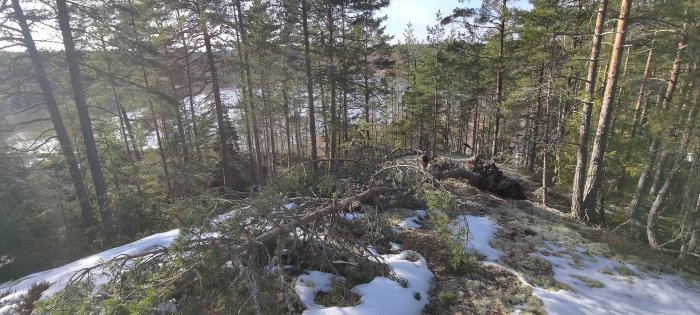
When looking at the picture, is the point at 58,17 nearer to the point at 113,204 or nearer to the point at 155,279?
the point at 113,204

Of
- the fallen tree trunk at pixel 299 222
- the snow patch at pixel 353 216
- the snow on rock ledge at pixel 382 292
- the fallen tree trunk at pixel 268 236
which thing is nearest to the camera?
the fallen tree trunk at pixel 268 236

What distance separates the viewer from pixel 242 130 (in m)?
26.2

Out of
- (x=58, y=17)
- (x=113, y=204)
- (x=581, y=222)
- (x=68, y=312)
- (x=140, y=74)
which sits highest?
(x=58, y=17)

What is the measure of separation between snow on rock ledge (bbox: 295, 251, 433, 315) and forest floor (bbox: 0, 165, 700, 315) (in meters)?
0.02

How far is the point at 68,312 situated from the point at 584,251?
9519 mm

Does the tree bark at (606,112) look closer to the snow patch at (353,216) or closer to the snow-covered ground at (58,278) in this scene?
the snow patch at (353,216)

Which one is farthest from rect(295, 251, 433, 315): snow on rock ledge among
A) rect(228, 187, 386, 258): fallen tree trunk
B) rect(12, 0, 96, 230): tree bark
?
rect(12, 0, 96, 230): tree bark

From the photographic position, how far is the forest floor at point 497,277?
578cm

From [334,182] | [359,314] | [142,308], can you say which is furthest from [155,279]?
[334,182]

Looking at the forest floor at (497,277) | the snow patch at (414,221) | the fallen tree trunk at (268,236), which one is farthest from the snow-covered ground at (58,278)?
the snow patch at (414,221)

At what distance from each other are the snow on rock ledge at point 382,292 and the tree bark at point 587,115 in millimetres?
6449

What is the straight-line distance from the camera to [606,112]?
9211 millimetres

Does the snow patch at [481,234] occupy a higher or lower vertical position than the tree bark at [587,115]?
lower

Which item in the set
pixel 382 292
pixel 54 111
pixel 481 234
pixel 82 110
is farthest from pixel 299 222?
pixel 54 111
